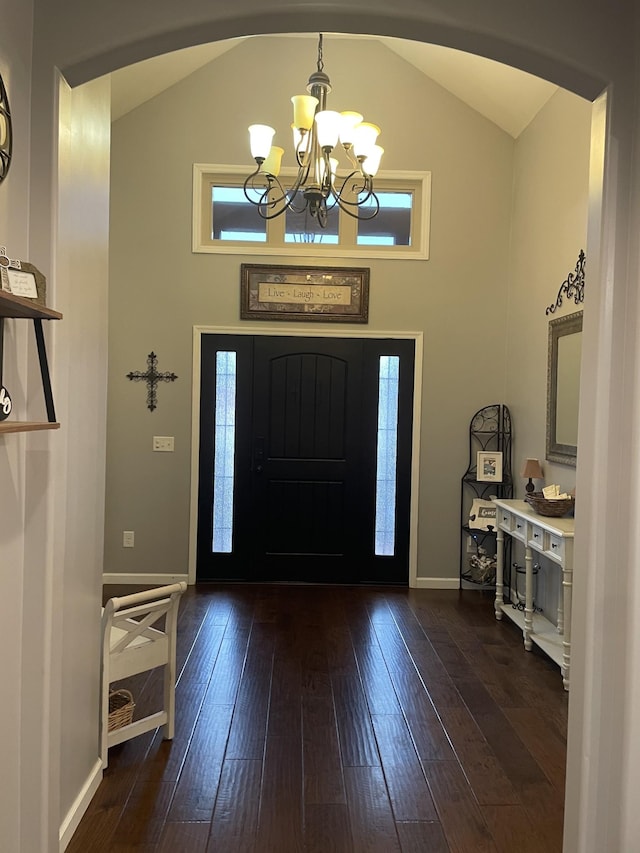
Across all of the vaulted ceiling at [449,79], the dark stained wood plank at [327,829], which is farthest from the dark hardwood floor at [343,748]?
the vaulted ceiling at [449,79]

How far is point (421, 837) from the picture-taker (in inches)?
84.2

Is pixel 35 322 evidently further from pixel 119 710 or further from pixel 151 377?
pixel 151 377

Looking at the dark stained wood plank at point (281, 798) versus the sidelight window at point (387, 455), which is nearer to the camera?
the dark stained wood plank at point (281, 798)

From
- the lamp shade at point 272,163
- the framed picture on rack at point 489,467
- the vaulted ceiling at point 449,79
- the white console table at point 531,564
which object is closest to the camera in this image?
the white console table at point 531,564

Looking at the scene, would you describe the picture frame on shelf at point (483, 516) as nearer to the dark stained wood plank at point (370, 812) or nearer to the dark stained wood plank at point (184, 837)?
the dark stained wood plank at point (370, 812)

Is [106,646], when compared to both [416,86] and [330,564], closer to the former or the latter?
[330,564]

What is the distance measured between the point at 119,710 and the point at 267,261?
3.56m

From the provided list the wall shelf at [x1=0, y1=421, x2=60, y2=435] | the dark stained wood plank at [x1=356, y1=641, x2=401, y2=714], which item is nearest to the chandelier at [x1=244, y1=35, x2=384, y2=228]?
the wall shelf at [x1=0, y1=421, x2=60, y2=435]

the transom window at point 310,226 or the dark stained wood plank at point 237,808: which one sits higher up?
the transom window at point 310,226

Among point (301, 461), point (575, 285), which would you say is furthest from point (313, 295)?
point (575, 285)

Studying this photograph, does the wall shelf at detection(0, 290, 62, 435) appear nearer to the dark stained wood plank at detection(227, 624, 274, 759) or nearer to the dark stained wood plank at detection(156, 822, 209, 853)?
the dark stained wood plank at detection(156, 822, 209, 853)

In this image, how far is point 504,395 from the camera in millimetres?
5266

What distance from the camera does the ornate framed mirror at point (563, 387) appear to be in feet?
12.9

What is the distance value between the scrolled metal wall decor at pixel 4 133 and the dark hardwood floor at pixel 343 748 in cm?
202
